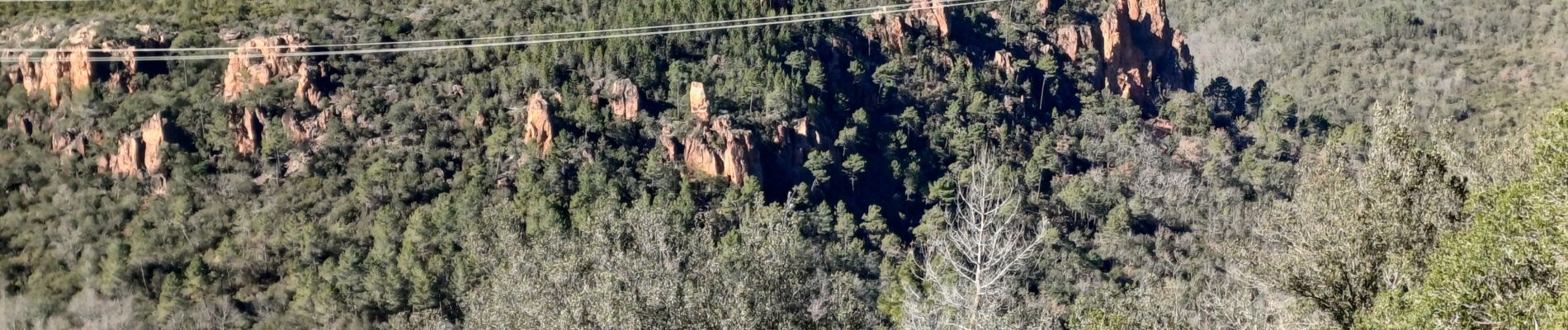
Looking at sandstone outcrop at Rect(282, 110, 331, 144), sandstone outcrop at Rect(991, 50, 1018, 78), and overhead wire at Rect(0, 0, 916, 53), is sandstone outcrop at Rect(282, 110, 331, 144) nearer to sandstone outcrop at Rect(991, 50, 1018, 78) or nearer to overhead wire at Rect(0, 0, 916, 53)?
overhead wire at Rect(0, 0, 916, 53)

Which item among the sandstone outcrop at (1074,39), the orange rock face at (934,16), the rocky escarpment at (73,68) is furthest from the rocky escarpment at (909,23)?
the rocky escarpment at (73,68)

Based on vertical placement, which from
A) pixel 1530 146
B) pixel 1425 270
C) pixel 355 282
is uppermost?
pixel 1530 146

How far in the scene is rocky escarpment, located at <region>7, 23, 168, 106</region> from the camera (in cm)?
4588

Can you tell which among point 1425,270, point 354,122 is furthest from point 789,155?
point 1425,270

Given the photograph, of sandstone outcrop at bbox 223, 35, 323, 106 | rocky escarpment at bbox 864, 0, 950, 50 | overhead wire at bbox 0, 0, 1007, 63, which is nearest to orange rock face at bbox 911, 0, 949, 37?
rocky escarpment at bbox 864, 0, 950, 50

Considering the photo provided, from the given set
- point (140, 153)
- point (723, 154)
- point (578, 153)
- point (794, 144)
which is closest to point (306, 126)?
point (140, 153)

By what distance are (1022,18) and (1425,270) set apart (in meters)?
59.3

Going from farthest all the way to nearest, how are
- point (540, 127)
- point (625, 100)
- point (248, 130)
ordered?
point (625, 100)
point (248, 130)
point (540, 127)

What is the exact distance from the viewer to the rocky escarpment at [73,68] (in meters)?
45.9

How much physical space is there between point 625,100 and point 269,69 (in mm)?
15582

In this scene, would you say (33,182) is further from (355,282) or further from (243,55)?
(355,282)

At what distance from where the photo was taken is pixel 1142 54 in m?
71.1

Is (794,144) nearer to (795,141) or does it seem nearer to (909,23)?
(795,141)

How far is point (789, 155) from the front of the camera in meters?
49.3
